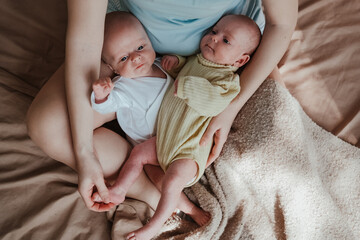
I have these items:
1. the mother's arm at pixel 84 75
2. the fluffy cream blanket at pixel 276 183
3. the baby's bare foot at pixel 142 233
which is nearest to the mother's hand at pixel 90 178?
the mother's arm at pixel 84 75

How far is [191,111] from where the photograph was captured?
1.03 meters

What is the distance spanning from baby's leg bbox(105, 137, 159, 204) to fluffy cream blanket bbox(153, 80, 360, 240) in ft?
0.69

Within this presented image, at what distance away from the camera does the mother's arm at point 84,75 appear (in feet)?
2.83

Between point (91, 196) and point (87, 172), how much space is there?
3.8 inches

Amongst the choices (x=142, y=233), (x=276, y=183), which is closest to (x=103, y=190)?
(x=142, y=233)

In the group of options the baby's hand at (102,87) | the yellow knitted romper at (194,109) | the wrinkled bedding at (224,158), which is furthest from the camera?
the wrinkled bedding at (224,158)

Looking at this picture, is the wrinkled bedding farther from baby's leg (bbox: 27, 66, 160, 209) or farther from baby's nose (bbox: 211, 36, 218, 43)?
baby's nose (bbox: 211, 36, 218, 43)

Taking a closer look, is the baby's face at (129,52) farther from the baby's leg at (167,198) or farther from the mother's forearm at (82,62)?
the baby's leg at (167,198)

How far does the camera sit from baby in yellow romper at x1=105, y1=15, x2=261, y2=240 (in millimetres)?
975

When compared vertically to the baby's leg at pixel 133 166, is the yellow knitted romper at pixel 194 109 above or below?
above

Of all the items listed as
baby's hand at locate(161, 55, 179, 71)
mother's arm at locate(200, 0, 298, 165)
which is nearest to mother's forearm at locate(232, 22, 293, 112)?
mother's arm at locate(200, 0, 298, 165)

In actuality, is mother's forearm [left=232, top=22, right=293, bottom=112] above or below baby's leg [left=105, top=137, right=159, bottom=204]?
above

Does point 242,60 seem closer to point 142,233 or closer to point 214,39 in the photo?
point 214,39

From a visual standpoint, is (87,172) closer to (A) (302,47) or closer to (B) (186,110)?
(B) (186,110)
